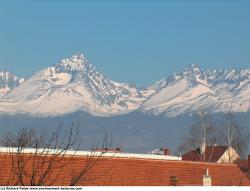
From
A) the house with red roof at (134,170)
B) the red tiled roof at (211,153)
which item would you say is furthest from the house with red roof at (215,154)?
the house with red roof at (134,170)

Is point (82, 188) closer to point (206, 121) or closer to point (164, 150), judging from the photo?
point (164, 150)

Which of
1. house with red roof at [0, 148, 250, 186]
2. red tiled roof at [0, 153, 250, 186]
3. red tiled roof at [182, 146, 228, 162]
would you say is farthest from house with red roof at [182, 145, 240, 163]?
house with red roof at [0, 148, 250, 186]

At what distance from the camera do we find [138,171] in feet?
182

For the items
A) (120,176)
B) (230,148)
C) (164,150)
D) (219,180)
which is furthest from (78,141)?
(230,148)

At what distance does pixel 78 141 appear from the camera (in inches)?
1459

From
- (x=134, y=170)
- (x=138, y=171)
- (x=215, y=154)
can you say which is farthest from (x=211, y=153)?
(x=134, y=170)

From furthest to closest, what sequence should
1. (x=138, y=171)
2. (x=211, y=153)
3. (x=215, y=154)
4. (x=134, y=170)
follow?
(x=215, y=154) < (x=211, y=153) < (x=138, y=171) < (x=134, y=170)

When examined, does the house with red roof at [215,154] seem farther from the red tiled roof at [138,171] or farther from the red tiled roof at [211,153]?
the red tiled roof at [138,171]

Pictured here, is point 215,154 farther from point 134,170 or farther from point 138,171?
point 134,170

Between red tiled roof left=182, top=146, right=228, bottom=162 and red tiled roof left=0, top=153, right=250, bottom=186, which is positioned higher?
red tiled roof left=182, top=146, right=228, bottom=162

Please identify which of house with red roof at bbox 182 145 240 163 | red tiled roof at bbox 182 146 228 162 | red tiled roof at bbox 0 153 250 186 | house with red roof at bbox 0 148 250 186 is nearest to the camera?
house with red roof at bbox 0 148 250 186

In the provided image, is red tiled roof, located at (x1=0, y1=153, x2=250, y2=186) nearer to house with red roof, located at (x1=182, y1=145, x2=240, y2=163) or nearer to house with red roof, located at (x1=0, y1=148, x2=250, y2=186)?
house with red roof, located at (x1=0, y1=148, x2=250, y2=186)

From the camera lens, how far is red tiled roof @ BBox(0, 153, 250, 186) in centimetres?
4572

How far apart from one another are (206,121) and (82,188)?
8956 centimetres
